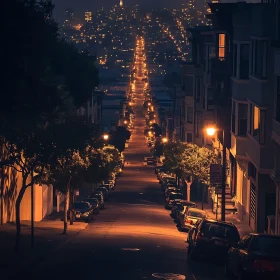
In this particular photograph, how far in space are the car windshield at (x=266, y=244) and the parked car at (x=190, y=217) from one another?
2477 cm

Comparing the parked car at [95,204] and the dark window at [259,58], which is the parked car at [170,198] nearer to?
the parked car at [95,204]

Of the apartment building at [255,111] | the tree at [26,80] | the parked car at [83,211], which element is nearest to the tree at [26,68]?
the tree at [26,80]

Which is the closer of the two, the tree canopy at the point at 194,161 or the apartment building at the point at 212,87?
the apartment building at the point at 212,87

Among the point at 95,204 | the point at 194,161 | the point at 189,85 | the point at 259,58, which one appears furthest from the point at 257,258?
the point at 189,85

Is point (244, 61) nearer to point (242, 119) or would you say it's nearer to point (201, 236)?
point (242, 119)

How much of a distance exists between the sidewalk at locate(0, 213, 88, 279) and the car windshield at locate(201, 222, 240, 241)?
5.61 metres

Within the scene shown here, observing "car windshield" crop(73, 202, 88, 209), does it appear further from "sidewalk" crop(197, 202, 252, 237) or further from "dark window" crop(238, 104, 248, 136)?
"dark window" crop(238, 104, 248, 136)

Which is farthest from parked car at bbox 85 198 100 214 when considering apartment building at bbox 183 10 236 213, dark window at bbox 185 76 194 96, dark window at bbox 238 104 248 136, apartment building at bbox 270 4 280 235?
dark window at bbox 185 76 194 96

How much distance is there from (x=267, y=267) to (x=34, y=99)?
34.7ft

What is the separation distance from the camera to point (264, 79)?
45.1 metres

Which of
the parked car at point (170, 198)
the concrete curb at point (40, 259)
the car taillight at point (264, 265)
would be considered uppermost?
the car taillight at point (264, 265)

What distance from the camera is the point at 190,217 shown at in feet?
174

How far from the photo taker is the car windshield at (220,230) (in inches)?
1346

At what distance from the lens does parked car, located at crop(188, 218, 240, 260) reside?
33.8 meters
